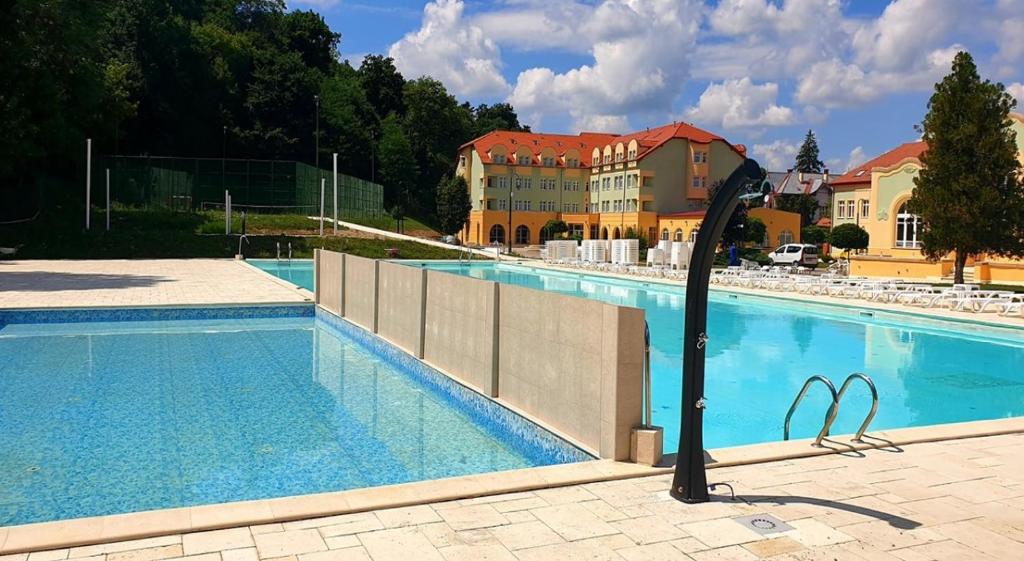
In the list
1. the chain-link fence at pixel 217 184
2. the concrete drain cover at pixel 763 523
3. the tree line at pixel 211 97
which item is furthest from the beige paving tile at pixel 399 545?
the chain-link fence at pixel 217 184

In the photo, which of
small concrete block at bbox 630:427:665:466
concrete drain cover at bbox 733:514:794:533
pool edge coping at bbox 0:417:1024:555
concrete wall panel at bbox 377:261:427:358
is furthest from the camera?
concrete wall panel at bbox 377:261:427:358

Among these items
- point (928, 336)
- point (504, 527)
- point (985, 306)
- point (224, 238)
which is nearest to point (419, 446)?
point (504, 527)

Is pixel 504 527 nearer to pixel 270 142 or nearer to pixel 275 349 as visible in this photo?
pixel 275 349

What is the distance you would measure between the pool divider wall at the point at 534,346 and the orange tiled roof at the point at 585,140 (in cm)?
5533

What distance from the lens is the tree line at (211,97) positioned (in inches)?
1165

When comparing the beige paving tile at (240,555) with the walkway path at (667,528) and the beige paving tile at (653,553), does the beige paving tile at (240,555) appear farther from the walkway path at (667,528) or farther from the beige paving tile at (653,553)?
the beige paving tile at (653,553)

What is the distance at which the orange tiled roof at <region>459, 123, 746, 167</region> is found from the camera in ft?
214

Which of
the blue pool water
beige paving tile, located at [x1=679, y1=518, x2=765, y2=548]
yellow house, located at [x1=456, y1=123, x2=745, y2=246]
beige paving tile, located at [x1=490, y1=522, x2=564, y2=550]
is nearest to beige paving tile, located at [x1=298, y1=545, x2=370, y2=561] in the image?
beige paving tile, located at [x1=490, y1=522, x2=564, y2=550]

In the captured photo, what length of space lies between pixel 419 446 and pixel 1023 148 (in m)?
32.3

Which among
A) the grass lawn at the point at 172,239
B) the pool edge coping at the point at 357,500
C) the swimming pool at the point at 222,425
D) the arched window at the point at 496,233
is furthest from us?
the arched window at the point at 496,233

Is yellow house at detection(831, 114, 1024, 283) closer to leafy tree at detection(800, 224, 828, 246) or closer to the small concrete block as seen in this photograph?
leafy tree at detection(800, 224, 828, 246)

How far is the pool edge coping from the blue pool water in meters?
1.76

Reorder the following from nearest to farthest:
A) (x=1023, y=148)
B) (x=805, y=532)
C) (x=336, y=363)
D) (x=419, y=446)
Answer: (x=805, y=532) → (x=419, y=446) → (x=336, y=363) → (x=1023, y=148)

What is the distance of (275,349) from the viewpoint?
12.8m
